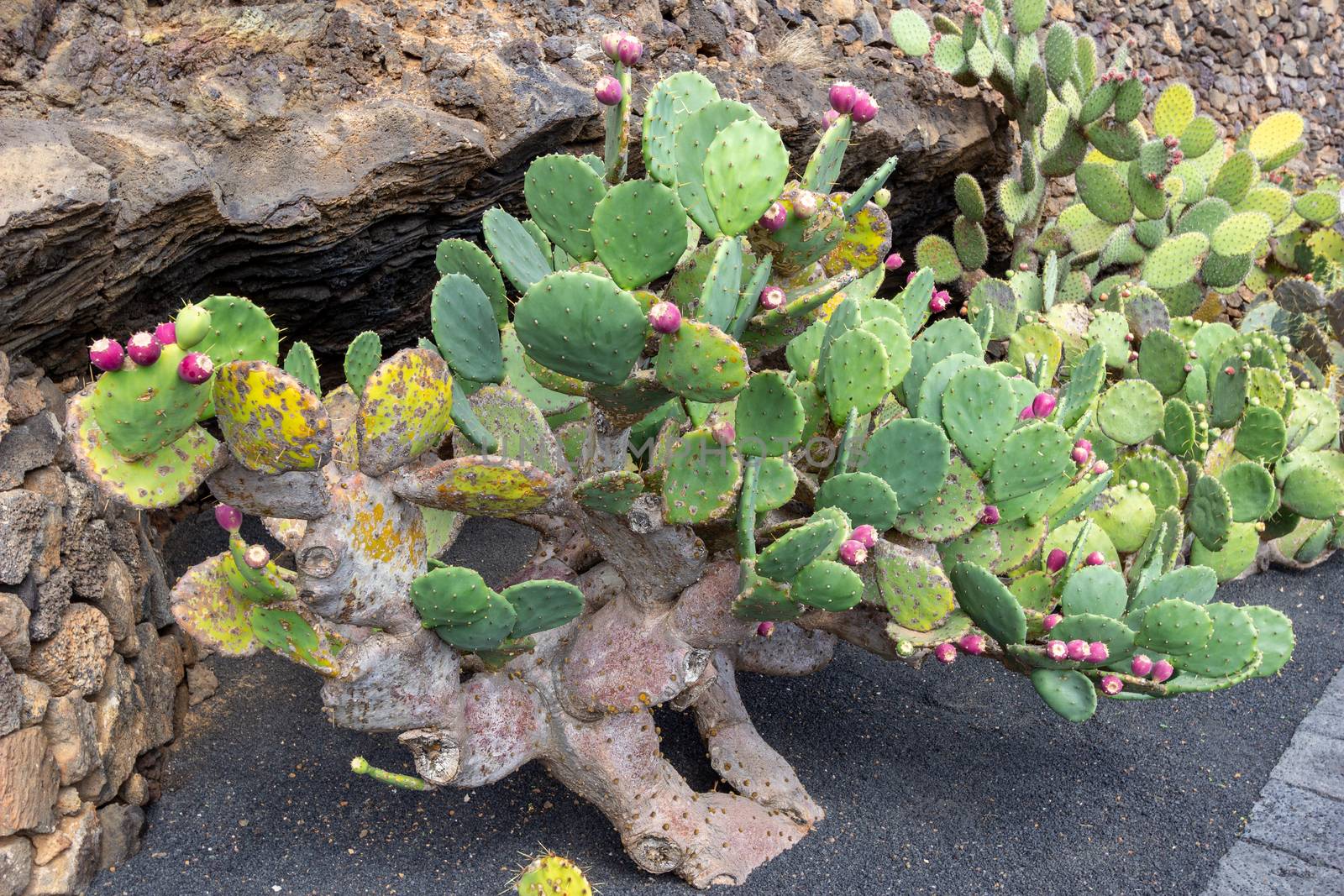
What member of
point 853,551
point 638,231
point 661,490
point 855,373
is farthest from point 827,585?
point 638,231

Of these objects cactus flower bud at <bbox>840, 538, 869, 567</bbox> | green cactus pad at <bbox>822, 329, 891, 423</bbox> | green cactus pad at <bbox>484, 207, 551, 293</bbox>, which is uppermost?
green cactus pad at <bbox>484, 207, 551, 293</bbox>

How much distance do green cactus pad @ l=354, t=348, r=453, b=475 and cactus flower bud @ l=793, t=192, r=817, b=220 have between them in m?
0.70

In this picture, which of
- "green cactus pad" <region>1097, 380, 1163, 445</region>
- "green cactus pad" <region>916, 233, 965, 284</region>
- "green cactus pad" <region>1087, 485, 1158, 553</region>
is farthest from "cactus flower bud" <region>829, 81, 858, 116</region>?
"green cactus pad" <region>916, 233, 965, 284</region>

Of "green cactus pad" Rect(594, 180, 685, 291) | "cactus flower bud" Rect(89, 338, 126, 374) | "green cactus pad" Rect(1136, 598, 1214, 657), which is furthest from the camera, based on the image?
"green cactus pad" Rect(1136, 598, 1214, 657)

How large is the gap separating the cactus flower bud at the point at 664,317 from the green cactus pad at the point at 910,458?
72cm

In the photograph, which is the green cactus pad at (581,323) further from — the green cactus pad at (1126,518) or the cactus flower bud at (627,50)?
the green cactus pad at (1126,518)

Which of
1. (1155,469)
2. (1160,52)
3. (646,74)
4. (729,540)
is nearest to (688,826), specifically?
(729,540)

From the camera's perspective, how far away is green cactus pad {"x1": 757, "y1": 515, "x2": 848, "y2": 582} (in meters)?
1.91

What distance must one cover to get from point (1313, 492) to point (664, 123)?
2809mm

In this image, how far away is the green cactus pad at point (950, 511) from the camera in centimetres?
241

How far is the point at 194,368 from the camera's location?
1401 millimetres

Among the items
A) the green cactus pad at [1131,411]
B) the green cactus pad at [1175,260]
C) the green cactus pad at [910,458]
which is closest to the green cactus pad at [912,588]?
the green cactus pad at [910,458]

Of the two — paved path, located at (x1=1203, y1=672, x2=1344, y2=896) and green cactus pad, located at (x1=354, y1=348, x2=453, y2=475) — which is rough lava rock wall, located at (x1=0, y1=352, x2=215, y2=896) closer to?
green cactus pad, located at (x1=354, y1=348, x2=453, y2=475)

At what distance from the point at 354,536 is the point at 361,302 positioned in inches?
64.7
